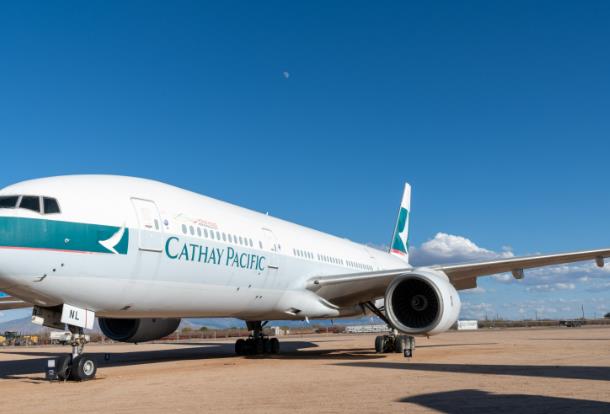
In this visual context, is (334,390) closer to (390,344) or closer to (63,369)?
(63,369)

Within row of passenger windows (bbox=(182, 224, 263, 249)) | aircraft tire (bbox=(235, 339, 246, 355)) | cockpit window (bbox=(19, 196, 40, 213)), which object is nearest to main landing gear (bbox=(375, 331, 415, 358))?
aircraft tire (bbox=(235, 339, 246, 355))

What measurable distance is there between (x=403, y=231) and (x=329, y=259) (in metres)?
10.1

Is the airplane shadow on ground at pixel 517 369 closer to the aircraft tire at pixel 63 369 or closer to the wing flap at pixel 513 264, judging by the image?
the wing flap at pixel 513 264

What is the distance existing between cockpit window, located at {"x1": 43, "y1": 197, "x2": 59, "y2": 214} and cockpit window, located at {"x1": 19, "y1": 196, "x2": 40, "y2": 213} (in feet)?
0.32

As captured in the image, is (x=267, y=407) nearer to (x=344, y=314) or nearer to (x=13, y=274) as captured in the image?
(x=13, y=274)

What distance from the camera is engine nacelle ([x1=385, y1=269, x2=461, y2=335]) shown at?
1212cm

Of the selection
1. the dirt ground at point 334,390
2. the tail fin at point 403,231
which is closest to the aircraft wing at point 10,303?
the dirt ground at point 334,390

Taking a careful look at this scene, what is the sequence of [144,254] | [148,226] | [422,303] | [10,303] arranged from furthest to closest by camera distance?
[10,303]
[422,303]
[148,226]
[144,254]

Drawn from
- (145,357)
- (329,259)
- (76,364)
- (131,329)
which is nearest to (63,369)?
(76,364)

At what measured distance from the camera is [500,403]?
6.18 metres

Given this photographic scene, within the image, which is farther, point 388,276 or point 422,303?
point 388,276

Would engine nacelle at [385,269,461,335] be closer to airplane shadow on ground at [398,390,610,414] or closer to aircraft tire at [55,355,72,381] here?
airplane shadow on ground at [398,390,610,414]

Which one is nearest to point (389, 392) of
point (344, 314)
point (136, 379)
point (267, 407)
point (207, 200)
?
point (267, 407)

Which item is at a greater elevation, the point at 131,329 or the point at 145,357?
the point at 131,329
